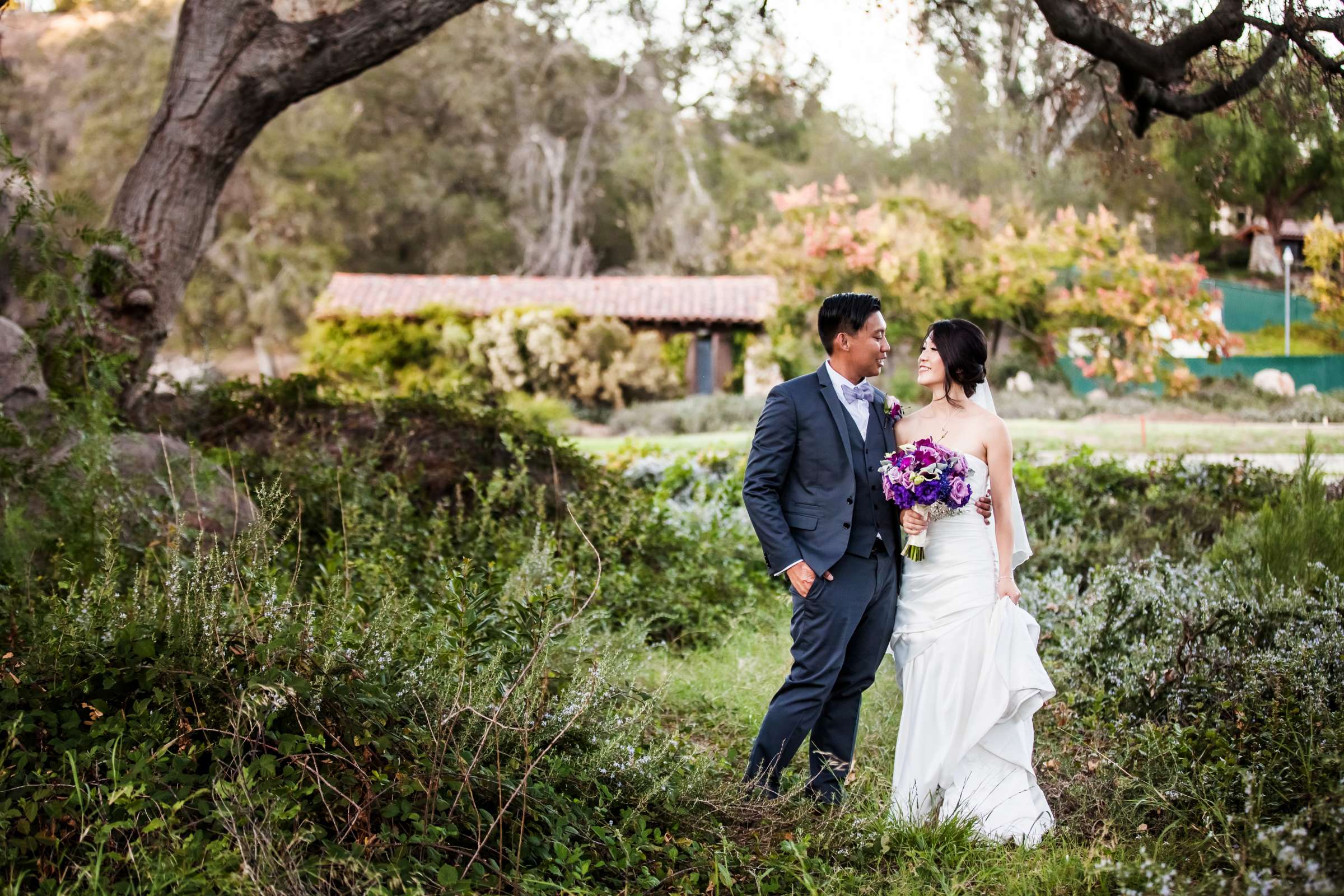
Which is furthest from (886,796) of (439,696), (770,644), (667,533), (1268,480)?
(1268,480)

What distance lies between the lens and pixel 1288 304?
16.2 metres

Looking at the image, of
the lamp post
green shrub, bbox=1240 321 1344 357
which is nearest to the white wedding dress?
green shrub, bbox=1240 321 1344 357

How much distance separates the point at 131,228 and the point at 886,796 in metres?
6.34

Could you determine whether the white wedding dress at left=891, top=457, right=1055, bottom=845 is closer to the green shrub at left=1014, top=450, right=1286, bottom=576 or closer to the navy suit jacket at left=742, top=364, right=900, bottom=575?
the navy suit jacket at left=742, top=364, right=900, bottom=575

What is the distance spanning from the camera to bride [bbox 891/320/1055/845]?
13.4 ft

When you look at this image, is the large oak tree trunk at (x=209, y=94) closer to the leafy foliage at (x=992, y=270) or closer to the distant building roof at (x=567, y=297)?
the leafy foliage at (x=992, y=270)

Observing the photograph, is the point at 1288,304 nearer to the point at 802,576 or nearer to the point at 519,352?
the point at 802,576

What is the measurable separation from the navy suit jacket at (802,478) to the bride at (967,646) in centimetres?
28

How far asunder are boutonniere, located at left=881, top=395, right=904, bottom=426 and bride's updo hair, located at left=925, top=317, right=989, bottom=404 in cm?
22

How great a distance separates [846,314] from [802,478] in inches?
24.1

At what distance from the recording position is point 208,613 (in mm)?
3412

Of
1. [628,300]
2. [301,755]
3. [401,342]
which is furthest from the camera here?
[628,300]

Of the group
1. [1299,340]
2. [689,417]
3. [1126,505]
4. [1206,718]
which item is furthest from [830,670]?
[689,417]

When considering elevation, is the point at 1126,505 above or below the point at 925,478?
below
